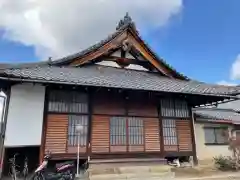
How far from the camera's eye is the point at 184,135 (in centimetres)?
1124

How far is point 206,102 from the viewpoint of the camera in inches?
487

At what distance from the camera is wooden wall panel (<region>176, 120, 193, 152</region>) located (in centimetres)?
1111

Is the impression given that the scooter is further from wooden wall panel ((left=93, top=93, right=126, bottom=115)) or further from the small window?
the small window

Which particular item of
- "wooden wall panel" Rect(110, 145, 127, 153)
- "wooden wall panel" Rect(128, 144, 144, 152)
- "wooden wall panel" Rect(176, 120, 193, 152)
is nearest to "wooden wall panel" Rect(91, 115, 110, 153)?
"wooden wall panel" Rect(110, 145, 127, 153)

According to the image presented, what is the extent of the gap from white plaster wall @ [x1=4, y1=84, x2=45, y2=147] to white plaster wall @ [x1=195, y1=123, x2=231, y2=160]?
303 inches

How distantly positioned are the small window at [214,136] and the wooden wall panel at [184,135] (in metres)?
2.22

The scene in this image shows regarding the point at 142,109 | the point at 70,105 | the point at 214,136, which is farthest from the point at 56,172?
the point at 214,136

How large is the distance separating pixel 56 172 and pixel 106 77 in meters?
4.03

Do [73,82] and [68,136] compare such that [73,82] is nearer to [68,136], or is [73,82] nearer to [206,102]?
[68,136]

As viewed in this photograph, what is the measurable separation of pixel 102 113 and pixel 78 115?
949 mm

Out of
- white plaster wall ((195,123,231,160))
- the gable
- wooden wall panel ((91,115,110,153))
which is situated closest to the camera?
wooden wall panel ((91,115,110,153))

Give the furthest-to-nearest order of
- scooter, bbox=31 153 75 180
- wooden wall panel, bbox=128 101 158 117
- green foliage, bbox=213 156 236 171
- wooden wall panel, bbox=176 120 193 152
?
wooden wall panel, bbox=176 120 193 152 < green foliage, bbox=213 156 236 171 < wooden wall panel, bbox=128 101 158 117 < scooter, bbox=31 153 75 180

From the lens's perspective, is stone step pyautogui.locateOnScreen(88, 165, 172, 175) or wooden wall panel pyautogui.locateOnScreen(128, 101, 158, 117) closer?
stone step pyautogui.locateOnScreen(88, 165, 172, 175)

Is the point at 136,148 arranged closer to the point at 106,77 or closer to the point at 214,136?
the point at 106,77
